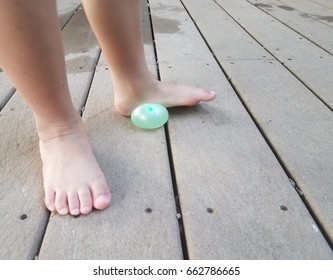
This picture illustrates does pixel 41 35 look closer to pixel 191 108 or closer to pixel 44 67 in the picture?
pixel 44 67

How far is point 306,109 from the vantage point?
867 mm

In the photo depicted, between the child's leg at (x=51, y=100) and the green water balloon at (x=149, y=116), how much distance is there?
0.16m

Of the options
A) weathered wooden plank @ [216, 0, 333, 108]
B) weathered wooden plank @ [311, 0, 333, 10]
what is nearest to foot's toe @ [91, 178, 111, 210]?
weathered wooden plank @ [216, 0, 333, 108]

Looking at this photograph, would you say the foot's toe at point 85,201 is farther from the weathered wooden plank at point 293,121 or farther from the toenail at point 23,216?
the weathered wooden plank at point 293,121

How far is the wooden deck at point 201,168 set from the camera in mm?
507

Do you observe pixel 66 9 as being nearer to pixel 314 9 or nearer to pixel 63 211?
pixel 314 9

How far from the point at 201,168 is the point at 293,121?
309 mm

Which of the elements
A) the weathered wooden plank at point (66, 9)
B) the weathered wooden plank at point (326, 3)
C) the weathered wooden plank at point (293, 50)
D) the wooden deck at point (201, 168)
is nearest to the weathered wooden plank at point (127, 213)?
the wooden deck at point (201, 168)

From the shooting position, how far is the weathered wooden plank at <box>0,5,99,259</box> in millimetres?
509

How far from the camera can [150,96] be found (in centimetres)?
84

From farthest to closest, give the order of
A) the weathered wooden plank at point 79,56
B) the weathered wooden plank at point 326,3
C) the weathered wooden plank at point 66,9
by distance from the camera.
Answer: the weathered wooden plank at point 326,3 → the weathered wooden plank at point 66,9 → the weathered wooden plank at point 79,56

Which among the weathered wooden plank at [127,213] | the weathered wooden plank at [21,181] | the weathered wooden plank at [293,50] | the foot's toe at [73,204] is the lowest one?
the weathered wooden plank at [293,50]

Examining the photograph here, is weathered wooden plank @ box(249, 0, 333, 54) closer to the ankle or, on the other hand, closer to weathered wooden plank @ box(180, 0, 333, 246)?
weathered wooden plank @ box(180, 0, 333, 246)

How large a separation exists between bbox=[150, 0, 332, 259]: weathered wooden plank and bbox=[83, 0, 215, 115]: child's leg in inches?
1.9
